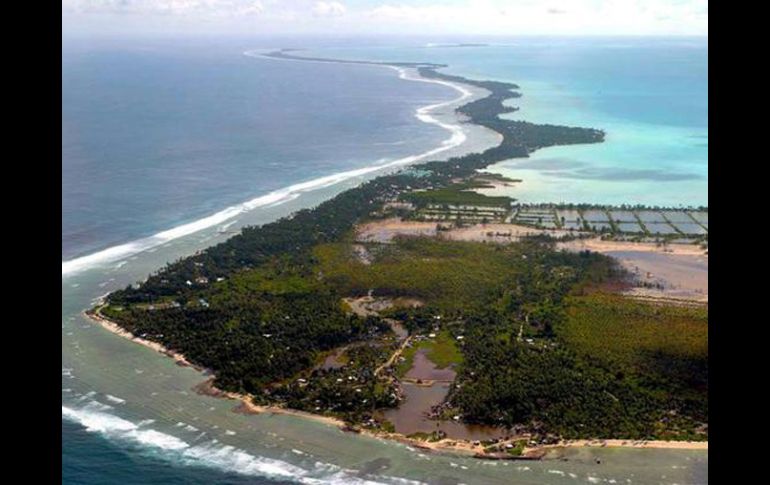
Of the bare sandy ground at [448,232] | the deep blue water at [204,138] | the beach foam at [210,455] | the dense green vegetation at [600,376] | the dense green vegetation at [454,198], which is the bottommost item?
the beach foam at [210,455]

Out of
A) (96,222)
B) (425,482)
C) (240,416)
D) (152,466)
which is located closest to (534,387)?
(425,482)

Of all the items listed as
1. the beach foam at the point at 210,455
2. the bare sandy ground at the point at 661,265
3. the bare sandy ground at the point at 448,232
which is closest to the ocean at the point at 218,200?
the beach foam at the point at 210,455

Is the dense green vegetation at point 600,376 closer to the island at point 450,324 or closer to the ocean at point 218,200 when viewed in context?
the island at point 450,324

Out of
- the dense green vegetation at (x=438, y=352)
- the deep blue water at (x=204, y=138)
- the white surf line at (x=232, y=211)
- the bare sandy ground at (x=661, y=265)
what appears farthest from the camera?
the deep blue water at (x=204, y=138)

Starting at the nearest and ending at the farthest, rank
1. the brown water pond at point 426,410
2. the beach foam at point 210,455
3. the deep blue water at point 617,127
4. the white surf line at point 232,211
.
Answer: the beach foam at point 210,455 < the brown water pond at point 426,410 < the white surf line at point 232,211 < the deep blue water at point 617,127

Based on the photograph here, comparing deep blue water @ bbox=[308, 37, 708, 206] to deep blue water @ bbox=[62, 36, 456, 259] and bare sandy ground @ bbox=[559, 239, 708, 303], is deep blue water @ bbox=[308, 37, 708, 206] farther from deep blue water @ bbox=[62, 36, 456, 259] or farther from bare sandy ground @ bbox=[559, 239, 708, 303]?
deep blue water @ bbox=[62, 36, 456, 259]
